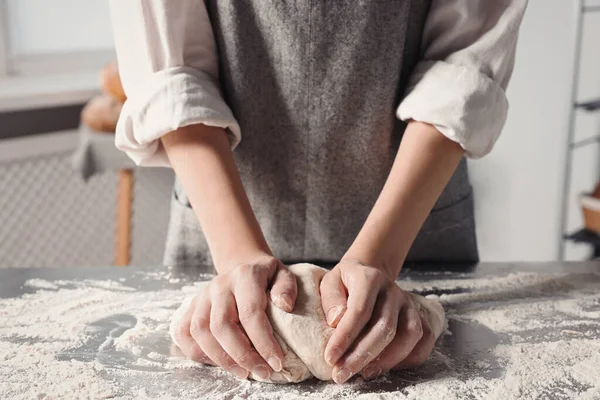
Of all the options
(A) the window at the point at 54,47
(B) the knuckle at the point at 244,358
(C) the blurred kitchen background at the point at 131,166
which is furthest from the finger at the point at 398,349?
(A) the window at the point at 54,47

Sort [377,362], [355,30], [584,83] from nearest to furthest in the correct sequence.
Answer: [377,362] → [355,30] → [584,83]

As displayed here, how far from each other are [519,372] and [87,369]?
0.41 meters

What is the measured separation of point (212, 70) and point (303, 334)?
0.40 m

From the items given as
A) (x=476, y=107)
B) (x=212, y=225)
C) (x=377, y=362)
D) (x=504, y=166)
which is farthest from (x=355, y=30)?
(x=504, y=166)

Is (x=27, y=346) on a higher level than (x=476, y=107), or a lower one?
lower

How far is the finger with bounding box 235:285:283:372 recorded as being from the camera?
0.62m

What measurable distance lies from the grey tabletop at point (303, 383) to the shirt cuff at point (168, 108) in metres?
0.19

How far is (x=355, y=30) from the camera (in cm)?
87

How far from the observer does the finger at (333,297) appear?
654 mm

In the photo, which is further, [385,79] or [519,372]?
[385,79]

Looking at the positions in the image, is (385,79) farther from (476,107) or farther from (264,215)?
(264,215)

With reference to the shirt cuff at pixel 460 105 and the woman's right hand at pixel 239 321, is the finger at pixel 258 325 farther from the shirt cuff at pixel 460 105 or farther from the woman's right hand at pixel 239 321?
the shirt cuff at pixel 460 105

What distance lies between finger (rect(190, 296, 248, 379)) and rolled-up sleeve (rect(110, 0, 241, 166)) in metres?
0.25

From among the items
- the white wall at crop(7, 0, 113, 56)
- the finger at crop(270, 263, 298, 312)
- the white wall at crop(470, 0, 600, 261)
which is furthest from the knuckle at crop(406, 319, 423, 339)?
the white wall at crop(7, 0, 113, 56)
